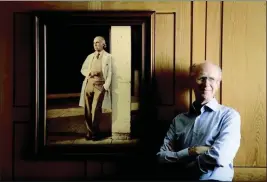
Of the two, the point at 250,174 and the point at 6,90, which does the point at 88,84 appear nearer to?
the point at 6,90

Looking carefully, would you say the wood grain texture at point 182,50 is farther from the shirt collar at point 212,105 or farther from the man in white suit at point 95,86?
the man in white suit at point 95,86

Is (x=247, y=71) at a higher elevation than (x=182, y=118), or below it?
higher

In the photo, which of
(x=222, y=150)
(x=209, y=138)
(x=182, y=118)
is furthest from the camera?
(x=182, y=118)

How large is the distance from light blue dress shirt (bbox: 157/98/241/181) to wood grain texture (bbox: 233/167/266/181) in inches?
9.2

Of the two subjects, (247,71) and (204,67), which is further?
(247,71)

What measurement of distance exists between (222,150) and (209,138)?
4.7 inches

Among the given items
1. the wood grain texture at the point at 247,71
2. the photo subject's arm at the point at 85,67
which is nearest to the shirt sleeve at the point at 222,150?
the wood grain texture at the point at 247,71

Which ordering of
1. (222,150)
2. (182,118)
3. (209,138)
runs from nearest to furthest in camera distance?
(222,150) < (209,138) < (182,118)

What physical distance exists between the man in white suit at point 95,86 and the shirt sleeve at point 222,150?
0.62m

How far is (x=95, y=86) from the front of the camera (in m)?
1.91

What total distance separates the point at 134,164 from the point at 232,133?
1.92 ft

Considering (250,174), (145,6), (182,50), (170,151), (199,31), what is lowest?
(250,174)

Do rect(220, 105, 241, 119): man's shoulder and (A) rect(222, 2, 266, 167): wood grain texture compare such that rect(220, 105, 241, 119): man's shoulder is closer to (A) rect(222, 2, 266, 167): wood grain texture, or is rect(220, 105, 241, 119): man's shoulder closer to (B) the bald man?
(B) the bald man

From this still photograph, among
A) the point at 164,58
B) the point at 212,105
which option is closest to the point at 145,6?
the point at 164,58
